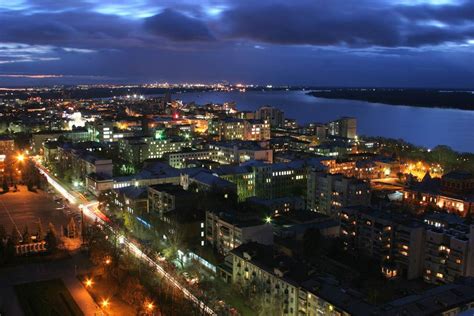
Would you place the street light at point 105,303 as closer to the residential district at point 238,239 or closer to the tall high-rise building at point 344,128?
the residential district at point 238,239

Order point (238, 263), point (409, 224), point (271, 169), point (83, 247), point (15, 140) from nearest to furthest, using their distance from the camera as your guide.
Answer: point (238, 263)
point (409, 224)
point (83, 247)
point (271, 169)
point (15, 140)

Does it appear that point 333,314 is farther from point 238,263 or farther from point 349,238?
point 349,238

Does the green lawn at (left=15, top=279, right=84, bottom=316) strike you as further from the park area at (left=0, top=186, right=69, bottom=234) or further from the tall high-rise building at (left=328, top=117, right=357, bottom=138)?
the tall high-rise building at (left=328, top=117, right=357, bottom=138)

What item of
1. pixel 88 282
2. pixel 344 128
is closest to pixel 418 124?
pixel 344 128

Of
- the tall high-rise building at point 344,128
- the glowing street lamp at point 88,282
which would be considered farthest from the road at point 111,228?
the tall high-rise building at point 344,128

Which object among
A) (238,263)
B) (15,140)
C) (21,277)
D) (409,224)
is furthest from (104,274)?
(15,140)

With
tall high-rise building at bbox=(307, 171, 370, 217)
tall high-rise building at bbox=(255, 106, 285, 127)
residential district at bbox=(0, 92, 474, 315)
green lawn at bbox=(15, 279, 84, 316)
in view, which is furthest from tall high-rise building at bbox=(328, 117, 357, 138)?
green lawn at bbox=(15, 279, 84, 316)
